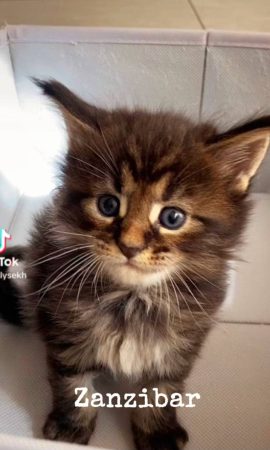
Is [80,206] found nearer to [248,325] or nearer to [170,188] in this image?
[170,188]

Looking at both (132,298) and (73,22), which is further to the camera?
(73,22)

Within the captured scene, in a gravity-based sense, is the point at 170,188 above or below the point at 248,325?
above

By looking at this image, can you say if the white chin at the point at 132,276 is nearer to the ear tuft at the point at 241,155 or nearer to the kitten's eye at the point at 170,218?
the kitten's eye at the point at 170,218

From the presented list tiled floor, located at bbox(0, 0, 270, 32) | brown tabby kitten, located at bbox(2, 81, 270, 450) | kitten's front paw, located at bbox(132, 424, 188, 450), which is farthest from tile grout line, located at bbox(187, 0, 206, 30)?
kitten's front paw, located at bbox(132, 424, 188, 450)

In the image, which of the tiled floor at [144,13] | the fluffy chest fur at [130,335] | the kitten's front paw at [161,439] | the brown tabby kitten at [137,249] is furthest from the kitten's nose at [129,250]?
the tiled floor at [144,13]

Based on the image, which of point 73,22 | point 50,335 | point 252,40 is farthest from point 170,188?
point 73,22

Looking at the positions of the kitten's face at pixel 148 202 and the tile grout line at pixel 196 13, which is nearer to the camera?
the kitten's face at pixel 148 202

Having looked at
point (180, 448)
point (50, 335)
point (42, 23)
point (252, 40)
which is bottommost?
point (180, 448)
